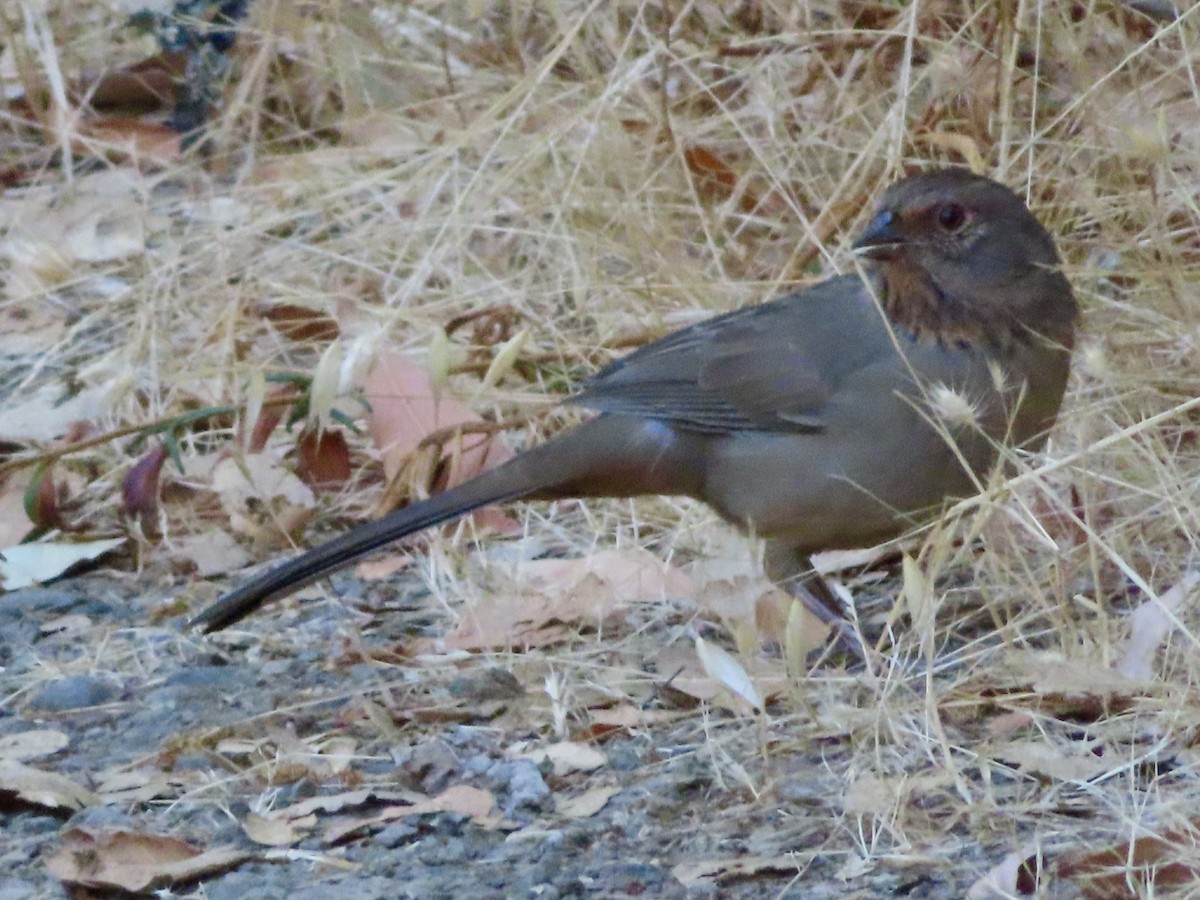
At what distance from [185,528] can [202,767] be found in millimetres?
1346

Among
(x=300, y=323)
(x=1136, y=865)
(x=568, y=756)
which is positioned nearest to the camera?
→ (x=1136, y=865)

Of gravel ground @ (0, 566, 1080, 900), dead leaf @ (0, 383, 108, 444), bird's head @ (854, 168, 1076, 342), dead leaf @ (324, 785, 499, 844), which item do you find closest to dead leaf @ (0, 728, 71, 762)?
gravel ground @ (0, 566, 1080, 900)

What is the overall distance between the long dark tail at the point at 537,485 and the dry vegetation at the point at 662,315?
19 cm

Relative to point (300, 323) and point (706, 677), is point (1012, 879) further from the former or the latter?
point (300, 323)

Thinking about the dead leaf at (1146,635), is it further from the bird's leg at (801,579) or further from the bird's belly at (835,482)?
the bird's leg at (801,579)

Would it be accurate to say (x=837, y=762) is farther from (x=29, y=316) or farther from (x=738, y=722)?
(x=29, y=316)

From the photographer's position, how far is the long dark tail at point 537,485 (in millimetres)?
3463

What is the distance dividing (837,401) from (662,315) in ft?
3.53

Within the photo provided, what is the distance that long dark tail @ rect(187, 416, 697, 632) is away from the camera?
3.46 metres

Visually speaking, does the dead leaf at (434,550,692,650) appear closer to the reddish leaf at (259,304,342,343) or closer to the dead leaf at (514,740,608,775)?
the dead leaf at (514,740,608,775)

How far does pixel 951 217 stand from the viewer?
363 cm

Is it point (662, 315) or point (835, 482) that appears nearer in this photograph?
point (835, 482)

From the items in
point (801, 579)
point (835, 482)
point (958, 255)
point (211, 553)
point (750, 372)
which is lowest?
point (211, 553)

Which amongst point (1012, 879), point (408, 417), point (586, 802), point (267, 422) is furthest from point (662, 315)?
point (1012, 879)
